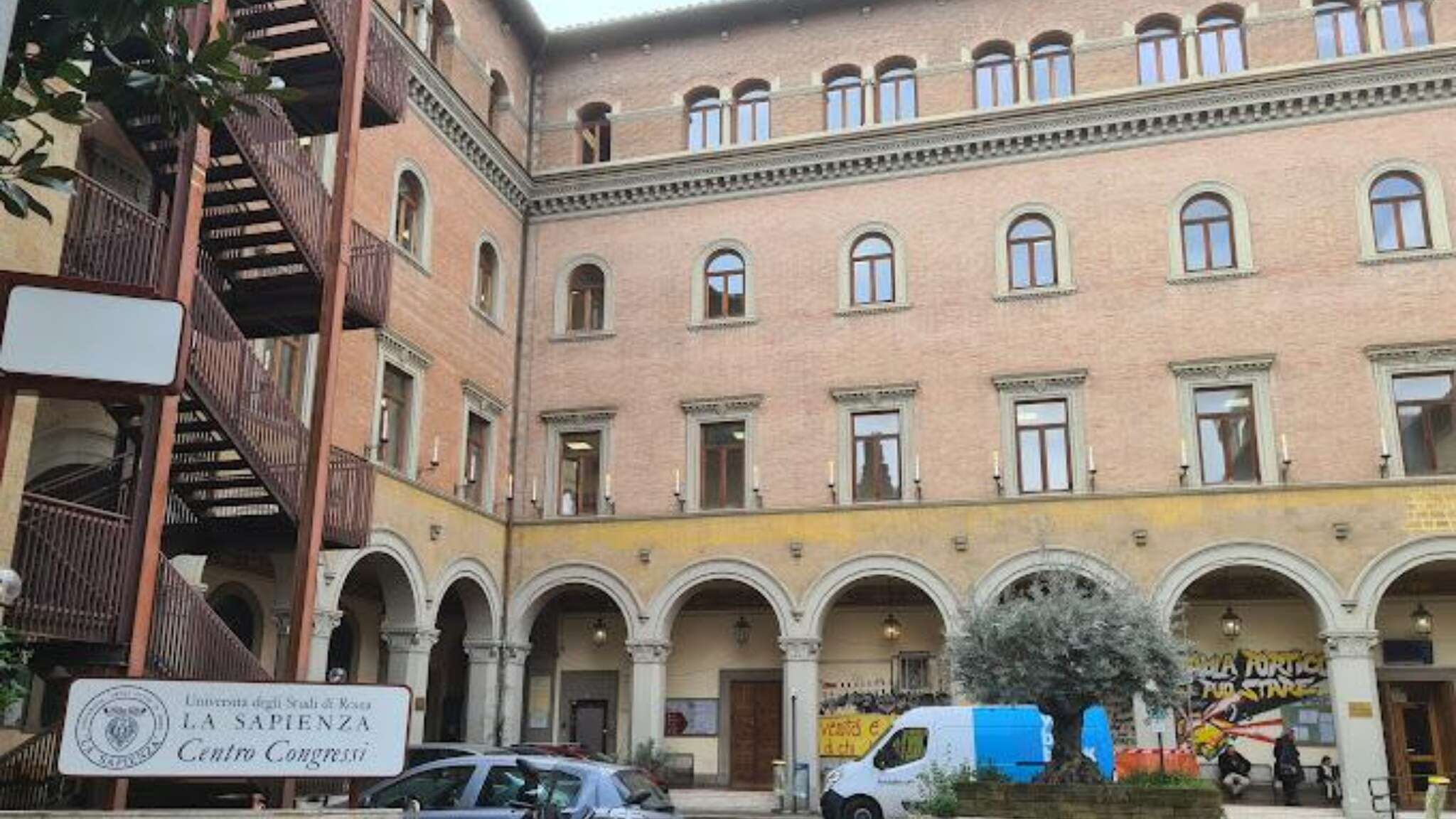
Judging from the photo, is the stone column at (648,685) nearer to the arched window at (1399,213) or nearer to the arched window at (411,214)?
the arched window at (411,214)

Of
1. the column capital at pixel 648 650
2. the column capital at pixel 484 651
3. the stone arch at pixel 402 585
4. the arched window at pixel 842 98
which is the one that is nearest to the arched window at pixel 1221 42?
the arched window at pixel 842 98

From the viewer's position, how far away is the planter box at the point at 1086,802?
14633mm

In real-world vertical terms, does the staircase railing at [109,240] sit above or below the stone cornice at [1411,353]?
below

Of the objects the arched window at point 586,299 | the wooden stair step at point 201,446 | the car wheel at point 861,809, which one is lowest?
the car wheel at point 861,809

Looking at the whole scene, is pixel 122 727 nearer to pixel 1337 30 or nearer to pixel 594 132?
pixel 594 132

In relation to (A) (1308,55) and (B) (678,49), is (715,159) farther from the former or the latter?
(A) (1308,55)

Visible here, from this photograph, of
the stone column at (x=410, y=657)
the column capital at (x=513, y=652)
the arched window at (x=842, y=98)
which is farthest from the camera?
the arched window at (x=842, y=98)

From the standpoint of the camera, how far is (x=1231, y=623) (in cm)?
2384

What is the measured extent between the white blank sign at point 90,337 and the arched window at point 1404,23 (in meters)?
24.1

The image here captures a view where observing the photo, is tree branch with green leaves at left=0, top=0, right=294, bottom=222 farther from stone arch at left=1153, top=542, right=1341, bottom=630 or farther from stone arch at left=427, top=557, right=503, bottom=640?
stone arch at left=427, top=557, right=503, bottom=640

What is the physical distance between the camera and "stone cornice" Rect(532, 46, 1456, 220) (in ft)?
75.9

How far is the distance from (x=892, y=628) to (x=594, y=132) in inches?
491

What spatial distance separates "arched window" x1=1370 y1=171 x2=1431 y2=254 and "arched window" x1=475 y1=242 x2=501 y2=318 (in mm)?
16567

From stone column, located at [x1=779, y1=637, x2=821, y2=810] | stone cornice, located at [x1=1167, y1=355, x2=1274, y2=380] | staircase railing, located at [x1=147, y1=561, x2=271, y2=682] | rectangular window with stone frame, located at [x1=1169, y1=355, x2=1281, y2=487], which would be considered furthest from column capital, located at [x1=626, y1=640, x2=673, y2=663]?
staircase railing, located at [x1=147, y1=561, x2=271, y2=682]
